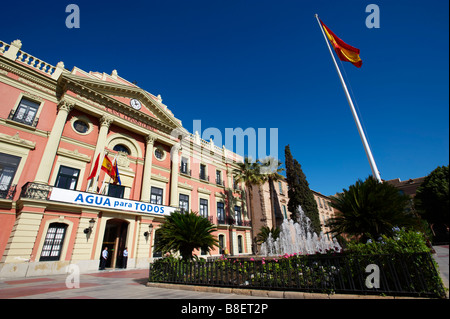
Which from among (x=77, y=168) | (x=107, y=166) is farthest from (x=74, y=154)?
(x=107, y=166)

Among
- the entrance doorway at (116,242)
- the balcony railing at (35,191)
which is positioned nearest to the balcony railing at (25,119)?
the balcony railing at (35,191)

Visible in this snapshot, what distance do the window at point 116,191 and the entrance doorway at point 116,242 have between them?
201 cm

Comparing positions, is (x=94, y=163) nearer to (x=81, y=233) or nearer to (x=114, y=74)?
(x=81, y=233)

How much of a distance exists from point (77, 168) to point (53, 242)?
5288 millimetres

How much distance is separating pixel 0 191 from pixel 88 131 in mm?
6793

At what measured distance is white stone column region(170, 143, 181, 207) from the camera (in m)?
21.0

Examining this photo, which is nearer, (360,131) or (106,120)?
(360,131)

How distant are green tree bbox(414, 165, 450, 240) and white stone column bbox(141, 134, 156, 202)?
36.9m

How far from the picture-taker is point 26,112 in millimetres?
15008

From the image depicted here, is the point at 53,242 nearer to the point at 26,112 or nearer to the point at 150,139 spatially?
the point at 26,112

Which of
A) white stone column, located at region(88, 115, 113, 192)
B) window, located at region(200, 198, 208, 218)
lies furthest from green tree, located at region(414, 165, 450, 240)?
white stone column, located at region(88, 115, 113, 192)

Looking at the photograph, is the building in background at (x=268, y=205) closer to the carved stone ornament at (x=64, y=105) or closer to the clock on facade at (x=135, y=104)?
the clock on facade at (x=135, y=104)

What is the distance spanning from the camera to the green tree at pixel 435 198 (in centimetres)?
3162

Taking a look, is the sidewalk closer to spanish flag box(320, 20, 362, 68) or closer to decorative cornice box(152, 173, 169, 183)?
spanish flag box(320, 20, 362, 68)
